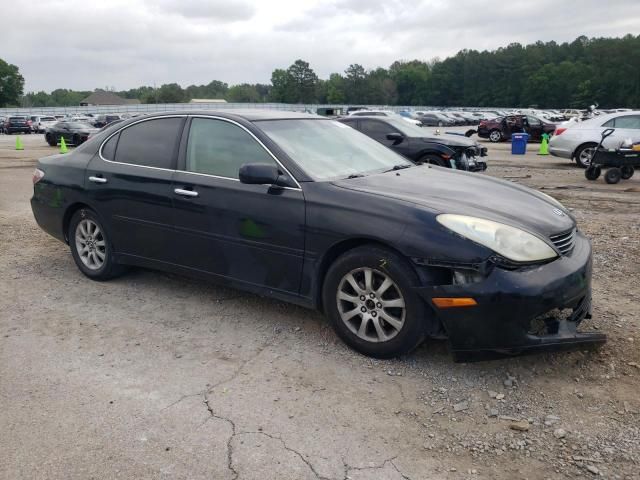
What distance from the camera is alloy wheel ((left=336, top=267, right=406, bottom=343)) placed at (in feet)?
11.8

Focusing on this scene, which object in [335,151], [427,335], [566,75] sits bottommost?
[427,335]

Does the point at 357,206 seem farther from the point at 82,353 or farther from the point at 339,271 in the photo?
the point at 82,353

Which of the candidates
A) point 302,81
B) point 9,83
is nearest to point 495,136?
point 9,83

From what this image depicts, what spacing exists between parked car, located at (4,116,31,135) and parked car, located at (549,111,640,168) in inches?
1605

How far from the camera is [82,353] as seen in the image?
155 inches

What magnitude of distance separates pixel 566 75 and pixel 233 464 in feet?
418

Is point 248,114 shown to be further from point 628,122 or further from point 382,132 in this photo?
point 628,122

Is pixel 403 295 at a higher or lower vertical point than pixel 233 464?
higher

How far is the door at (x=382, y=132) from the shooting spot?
11.6m

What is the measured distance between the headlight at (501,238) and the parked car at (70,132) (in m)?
25.1

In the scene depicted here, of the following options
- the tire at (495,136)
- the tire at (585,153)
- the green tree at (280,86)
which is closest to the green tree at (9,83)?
the green tree at (280,86)

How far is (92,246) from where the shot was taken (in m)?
5.38

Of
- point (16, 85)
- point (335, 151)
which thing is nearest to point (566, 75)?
point (16, 85)

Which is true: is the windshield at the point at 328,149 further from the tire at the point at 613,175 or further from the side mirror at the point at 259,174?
the tire at the point at 613,175
